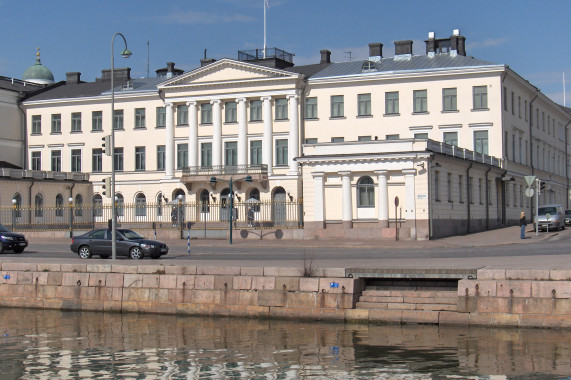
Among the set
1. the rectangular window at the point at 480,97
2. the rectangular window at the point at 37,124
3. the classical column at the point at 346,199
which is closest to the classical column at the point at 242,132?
the rectangular window at the point at 480,97

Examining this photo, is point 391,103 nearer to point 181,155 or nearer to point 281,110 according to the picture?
point 281,110

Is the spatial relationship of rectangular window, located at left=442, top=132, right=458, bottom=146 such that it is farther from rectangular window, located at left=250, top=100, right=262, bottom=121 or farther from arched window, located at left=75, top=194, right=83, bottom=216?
arched window, located at left=75, top=194, right=83, bottom=216

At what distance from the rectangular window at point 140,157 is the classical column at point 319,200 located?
27354mm

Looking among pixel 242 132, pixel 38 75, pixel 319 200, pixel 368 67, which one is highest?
pixel 38 75

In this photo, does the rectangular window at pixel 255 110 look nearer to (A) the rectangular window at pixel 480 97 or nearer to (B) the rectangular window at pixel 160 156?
(B) the rectangular window at pixel 160 156

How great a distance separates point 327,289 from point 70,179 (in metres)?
55.3

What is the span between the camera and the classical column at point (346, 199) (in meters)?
50.4

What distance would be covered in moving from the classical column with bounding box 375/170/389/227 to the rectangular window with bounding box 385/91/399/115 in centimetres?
1775

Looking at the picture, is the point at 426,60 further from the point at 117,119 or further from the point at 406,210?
the point at 117,119

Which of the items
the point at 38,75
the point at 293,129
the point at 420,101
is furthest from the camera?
the point at 38,75

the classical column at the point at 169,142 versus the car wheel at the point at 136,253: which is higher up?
the classical column at the point at 169,142

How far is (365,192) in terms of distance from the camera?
5041 cm

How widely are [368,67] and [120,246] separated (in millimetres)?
37555

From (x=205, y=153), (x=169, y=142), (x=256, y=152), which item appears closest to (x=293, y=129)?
(x=256, y=152)
